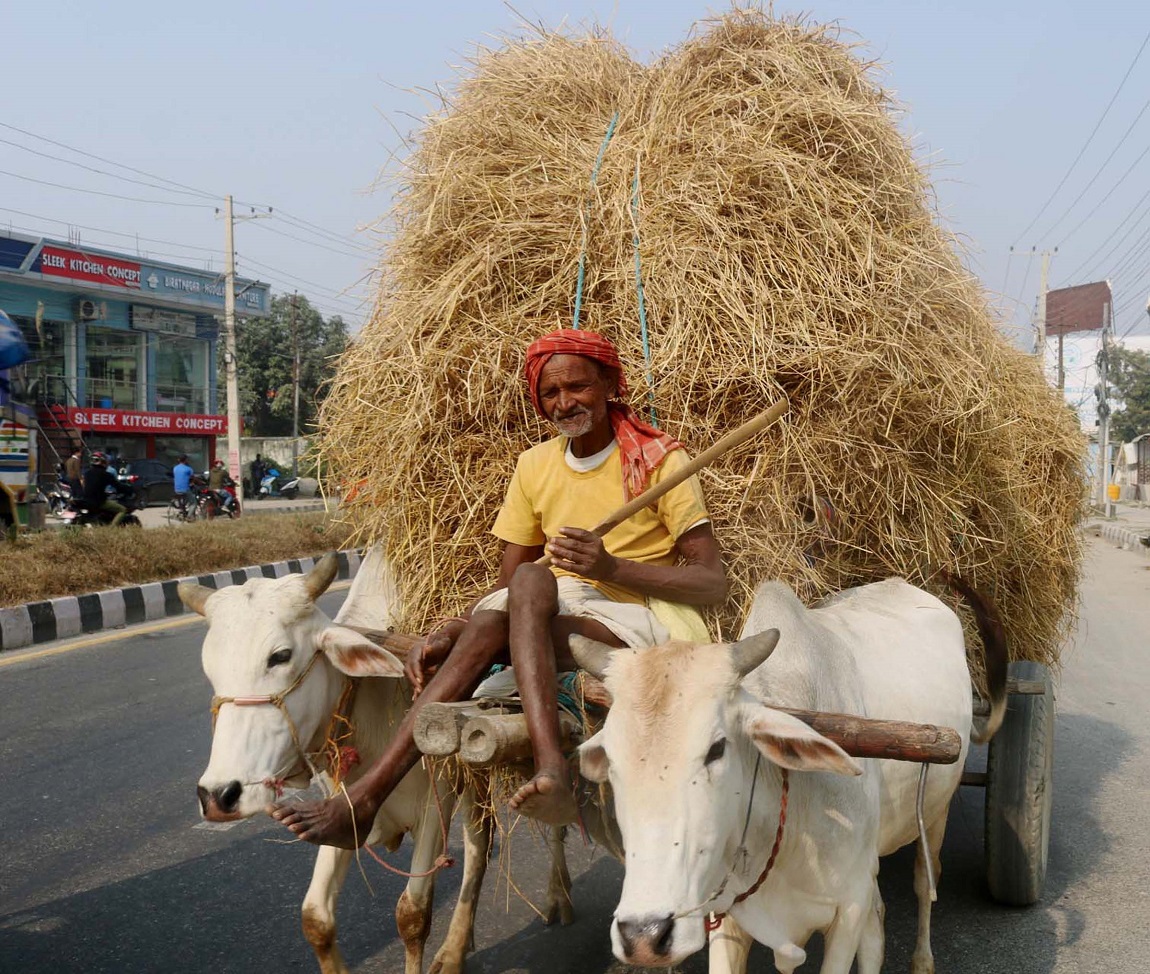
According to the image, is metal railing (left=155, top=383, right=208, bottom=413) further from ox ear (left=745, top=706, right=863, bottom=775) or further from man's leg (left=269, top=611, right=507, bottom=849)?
ox ear (left=745, top=706, right=863, bottom=775)

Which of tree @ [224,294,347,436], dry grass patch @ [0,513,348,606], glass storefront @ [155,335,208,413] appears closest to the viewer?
dry grass patch @ [0,513,348,606]

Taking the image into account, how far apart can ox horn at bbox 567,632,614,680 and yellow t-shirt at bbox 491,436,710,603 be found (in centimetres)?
65

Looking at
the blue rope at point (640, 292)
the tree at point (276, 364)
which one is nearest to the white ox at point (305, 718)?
the blue rope at point (640, 292)

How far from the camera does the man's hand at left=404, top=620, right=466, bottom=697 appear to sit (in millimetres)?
2752

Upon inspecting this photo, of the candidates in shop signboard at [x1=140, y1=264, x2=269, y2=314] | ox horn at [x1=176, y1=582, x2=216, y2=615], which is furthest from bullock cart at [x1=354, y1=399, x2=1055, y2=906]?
shop signboard at [x1=140, y1=264, x2=269, y2=314]

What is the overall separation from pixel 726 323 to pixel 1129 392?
44790mm

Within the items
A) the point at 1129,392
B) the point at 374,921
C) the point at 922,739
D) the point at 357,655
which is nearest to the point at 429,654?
the point at 357,655

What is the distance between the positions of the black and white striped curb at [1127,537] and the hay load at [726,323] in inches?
644

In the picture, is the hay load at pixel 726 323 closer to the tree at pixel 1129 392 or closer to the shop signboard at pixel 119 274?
the shop signboard at pixel 119 274

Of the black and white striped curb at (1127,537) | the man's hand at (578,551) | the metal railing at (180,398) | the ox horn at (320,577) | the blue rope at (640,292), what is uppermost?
the metal railing at (180,398)

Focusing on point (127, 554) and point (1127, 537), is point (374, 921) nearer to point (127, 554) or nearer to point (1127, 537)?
point (127, 554)

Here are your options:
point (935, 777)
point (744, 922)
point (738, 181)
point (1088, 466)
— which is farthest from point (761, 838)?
point (1088, 466)

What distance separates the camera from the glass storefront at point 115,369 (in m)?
30.4

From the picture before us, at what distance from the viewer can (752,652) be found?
217 cm
